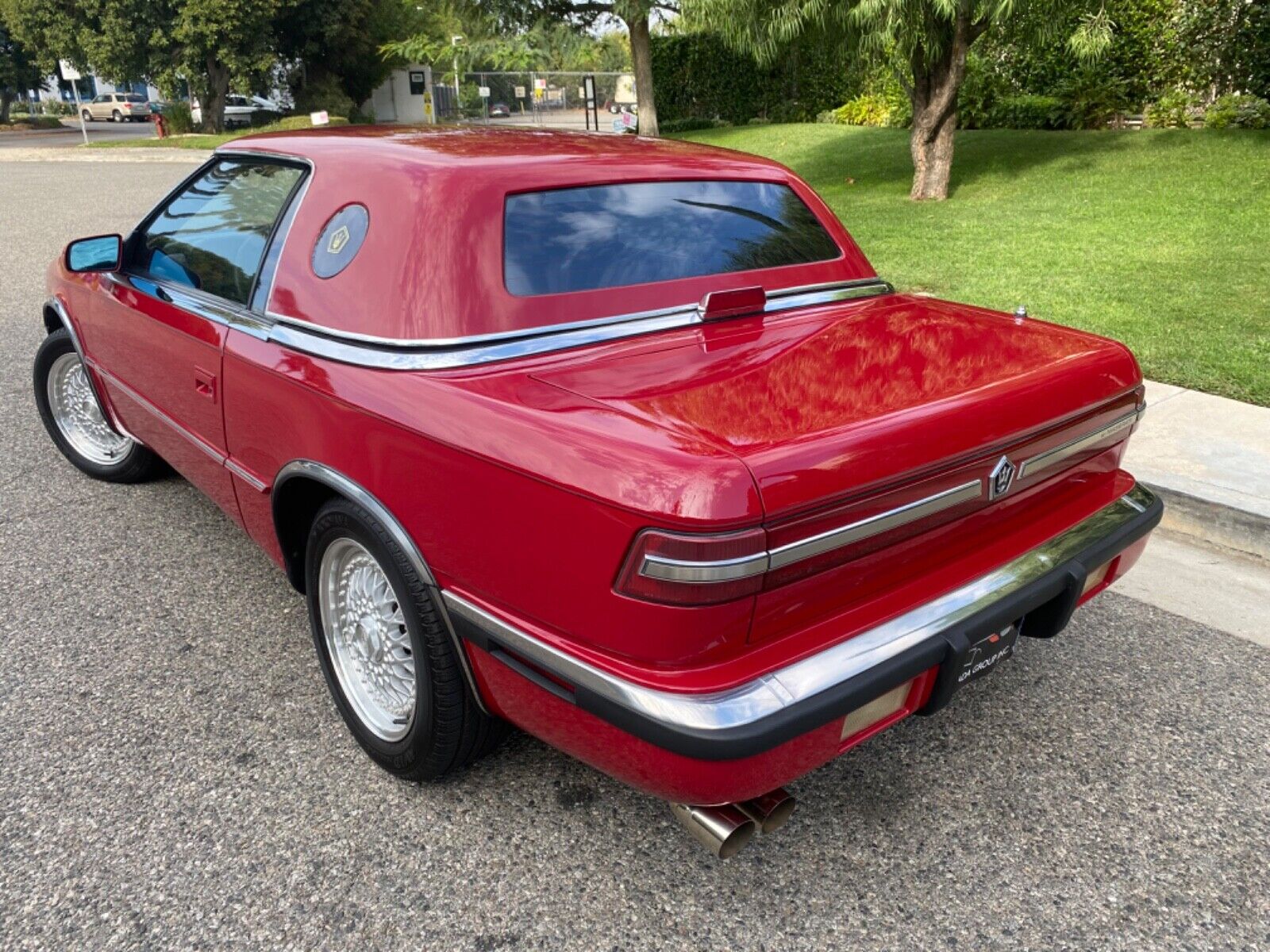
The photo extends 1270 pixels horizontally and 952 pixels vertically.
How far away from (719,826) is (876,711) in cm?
41

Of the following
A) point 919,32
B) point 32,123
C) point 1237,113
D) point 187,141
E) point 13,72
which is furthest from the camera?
point 32,123

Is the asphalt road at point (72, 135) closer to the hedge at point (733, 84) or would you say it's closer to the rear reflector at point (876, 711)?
the hedge at point (733, 84)

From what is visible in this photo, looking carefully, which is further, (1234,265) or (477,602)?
(1234,265)

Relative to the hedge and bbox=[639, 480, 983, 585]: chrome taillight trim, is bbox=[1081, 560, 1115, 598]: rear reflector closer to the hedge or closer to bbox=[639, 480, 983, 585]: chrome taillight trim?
bbox=[639, 480, 983, 585]: chrome taillight trim

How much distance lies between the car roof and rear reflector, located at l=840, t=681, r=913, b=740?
3.87ft

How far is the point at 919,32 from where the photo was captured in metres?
10.1

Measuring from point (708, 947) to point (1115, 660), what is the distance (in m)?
1.83

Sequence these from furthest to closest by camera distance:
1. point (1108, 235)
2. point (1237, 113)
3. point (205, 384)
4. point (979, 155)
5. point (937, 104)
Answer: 1. point (979, 155)
2. point (1237, 113)
3. point (937, 104)
4. point (1108, 235)
5. point (205, 384)

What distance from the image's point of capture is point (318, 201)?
2703mm

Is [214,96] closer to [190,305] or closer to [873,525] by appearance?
[190,305]

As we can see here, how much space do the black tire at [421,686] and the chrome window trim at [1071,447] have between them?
4.69ft

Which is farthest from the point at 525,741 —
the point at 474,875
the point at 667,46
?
the point at 667,46

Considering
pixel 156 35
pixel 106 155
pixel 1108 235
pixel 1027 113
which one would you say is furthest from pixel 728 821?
pixel 156 35

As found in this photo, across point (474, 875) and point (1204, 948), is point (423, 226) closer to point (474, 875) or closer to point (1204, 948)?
point (474, 875)
